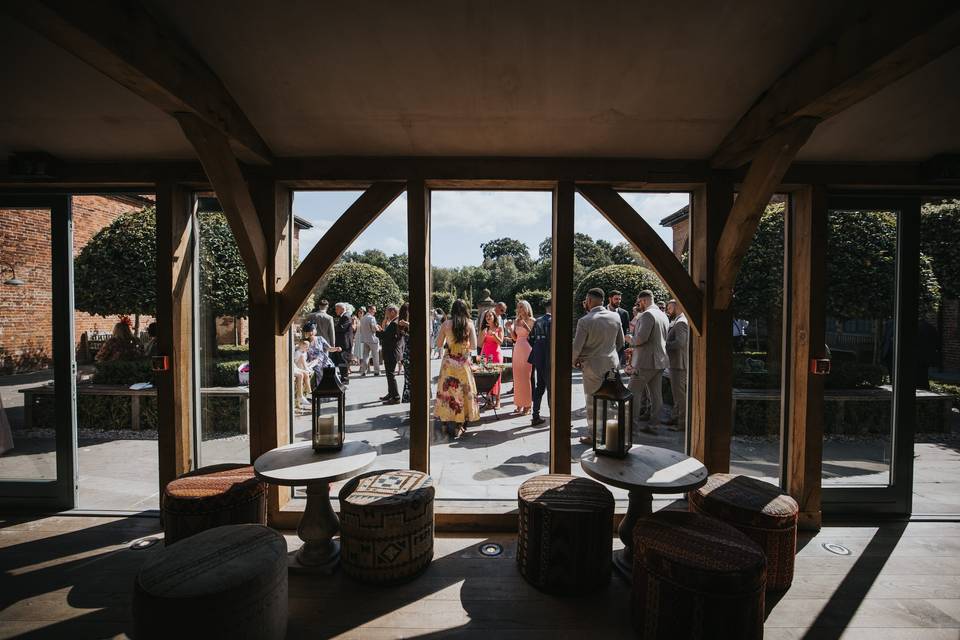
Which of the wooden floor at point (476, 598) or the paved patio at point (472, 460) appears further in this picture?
the paved patio at point (472, 460)

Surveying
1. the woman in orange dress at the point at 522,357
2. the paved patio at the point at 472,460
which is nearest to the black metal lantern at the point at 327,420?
the paved patio at the point at 472,460

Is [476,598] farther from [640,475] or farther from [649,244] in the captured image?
[649,244]

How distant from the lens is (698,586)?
1821 millimetres

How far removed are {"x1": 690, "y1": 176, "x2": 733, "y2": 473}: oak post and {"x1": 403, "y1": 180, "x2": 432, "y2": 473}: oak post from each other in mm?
1978

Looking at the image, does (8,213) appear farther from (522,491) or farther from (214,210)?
(522,491)

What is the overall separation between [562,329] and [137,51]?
2608mm

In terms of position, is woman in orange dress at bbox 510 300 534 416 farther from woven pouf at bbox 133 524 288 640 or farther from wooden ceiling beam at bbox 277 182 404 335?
woven pouf at bbox 133 524 288 640

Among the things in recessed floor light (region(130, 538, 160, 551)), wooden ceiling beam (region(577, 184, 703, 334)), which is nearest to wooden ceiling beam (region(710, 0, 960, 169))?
wooden ceiling beam (region(577, 184, 703, 334))

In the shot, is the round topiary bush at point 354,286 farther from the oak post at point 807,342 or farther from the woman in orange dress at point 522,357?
the oak post at point 807,342

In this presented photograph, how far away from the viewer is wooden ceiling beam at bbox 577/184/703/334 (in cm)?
293

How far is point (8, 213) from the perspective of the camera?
333cm

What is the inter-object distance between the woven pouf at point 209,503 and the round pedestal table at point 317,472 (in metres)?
0.22

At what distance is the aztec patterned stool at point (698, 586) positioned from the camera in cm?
180

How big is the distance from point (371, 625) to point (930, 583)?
10.5ft
